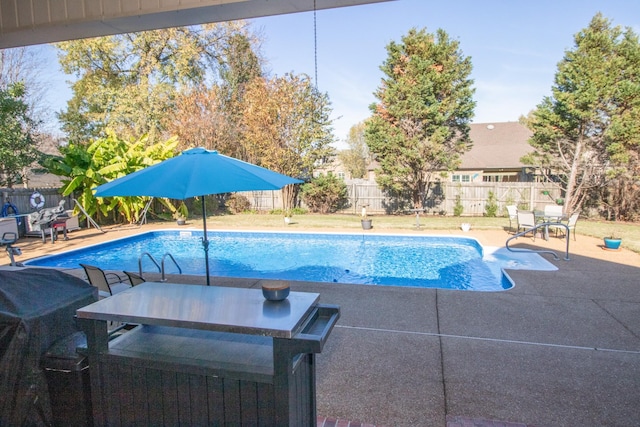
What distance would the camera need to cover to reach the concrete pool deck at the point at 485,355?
8.89 feet

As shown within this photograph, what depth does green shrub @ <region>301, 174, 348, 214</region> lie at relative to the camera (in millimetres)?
16922

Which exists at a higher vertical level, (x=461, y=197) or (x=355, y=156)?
(x=355, y=156)

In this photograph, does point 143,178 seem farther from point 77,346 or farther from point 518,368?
point 518,368

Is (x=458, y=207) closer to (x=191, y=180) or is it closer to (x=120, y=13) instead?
(x=191, y=180)

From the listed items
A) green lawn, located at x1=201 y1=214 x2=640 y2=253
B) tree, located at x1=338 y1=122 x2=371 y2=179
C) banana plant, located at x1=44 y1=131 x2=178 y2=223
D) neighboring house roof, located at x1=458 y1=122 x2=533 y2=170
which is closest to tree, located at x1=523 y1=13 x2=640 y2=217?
green lawn, located at x1=201 y1=214 x2=640 y2=253

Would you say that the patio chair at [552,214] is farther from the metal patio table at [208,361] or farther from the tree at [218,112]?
the tree at [218,112]

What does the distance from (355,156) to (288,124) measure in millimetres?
27979

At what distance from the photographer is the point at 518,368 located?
3.30 m

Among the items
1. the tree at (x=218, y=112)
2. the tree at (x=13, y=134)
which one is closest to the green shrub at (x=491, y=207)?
the tree at (x=218, y=112)

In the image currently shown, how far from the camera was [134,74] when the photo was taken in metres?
21.9

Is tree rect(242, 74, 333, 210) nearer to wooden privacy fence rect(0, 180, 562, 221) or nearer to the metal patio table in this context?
wooden privacy fence rect(0, 180, 562, 221)

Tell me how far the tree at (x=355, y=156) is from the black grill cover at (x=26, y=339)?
37955 millimetres

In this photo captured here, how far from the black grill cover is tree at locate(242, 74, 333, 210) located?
557 inches

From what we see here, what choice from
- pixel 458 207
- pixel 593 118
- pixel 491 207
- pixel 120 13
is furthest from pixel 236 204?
pixel 593 118
